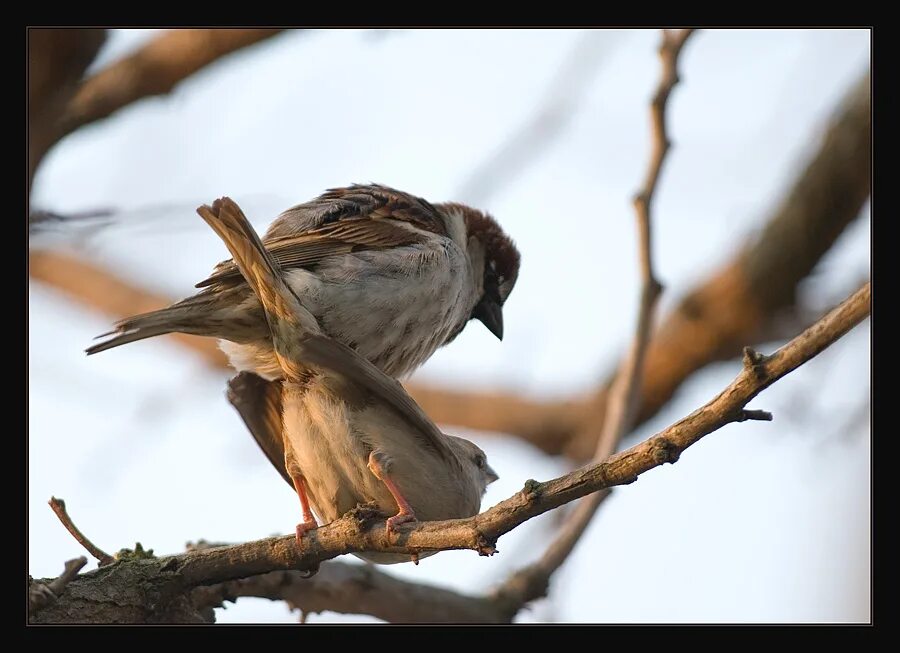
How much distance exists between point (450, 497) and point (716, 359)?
4.96 m

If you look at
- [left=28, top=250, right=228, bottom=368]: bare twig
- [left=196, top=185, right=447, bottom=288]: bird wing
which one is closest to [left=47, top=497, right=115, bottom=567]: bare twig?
[left=196, top=185, right=447, bottom=288]: bird wing

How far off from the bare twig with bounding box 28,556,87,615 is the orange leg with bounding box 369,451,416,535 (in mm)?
932

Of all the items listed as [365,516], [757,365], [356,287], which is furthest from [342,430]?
[757,365]

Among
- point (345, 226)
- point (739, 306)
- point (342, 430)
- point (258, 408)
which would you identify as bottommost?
point (342, 430)

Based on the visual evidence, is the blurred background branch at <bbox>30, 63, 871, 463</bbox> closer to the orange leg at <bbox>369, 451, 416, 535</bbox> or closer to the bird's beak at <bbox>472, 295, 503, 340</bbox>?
the bird's beak at <bbox>472, 295, 503, 340</bbox>

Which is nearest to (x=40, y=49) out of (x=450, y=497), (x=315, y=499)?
(x=315, y=499)

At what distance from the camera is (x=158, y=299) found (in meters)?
8.87

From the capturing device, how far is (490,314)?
18.1 ft

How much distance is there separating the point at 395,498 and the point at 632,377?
161 centimetres

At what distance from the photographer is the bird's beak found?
5.48m

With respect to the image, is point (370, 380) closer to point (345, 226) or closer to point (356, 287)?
point (356, 287)

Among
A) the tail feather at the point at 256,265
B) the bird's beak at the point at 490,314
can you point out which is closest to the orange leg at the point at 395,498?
the tail feather at the point at 256,265

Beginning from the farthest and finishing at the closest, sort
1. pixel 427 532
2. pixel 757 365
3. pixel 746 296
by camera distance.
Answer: pixel 746 296
pixel 427 532
pixel 757 365

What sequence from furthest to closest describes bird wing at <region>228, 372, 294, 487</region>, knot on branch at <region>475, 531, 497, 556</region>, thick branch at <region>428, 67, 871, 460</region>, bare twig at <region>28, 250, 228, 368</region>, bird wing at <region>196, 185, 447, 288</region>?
bare twig at <region>28, 250, 228, 368</region> → thick branch at <region>428, 67, 871, 460</region> → bird wing at <region>196, 185, 447, 288</region> → bird wing at <region>228, 372, 294, 487</region> → knot on branch at <region>475, 531, 497, 556</region>
